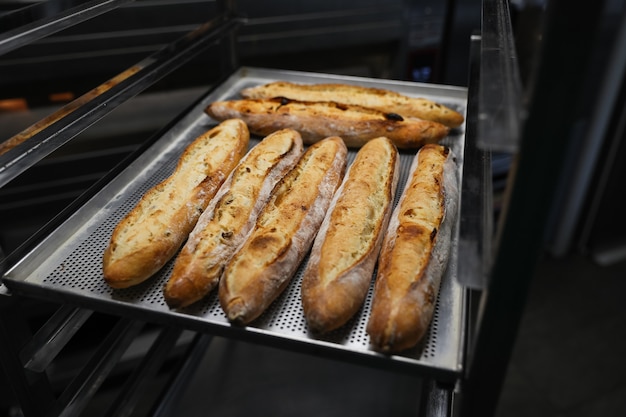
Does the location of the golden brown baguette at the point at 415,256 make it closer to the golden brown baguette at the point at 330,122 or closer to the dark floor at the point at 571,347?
the golden brown baguette at the point at 330,122

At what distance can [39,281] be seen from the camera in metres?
1.14

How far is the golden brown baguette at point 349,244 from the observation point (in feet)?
3.36

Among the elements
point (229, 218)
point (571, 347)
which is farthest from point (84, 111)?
point (571, 347)

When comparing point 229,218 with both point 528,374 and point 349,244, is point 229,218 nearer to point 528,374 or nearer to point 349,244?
point 349,244

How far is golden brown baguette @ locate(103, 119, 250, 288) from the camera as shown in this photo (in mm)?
1127

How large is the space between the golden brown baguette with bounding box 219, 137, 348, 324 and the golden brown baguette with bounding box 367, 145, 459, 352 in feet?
0.64

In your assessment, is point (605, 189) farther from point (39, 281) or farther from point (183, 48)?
point (39, 281)

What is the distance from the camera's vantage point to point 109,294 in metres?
1.11

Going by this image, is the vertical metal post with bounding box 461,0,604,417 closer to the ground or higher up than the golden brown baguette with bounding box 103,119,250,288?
higher up

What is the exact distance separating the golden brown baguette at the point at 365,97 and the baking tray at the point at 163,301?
370 millimetres

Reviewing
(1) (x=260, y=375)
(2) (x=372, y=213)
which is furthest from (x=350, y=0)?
(1) (x=260, y=375)

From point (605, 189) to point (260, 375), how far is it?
2.38 m

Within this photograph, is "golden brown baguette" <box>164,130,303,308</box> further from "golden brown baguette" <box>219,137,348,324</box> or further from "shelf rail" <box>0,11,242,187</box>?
"shelf rail" <box>0,11,242,187</box>

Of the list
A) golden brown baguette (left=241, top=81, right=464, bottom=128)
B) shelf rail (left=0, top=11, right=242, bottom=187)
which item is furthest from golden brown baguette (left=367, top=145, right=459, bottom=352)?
shelf rail (left=0, top=11, right=242, bottom=187)
